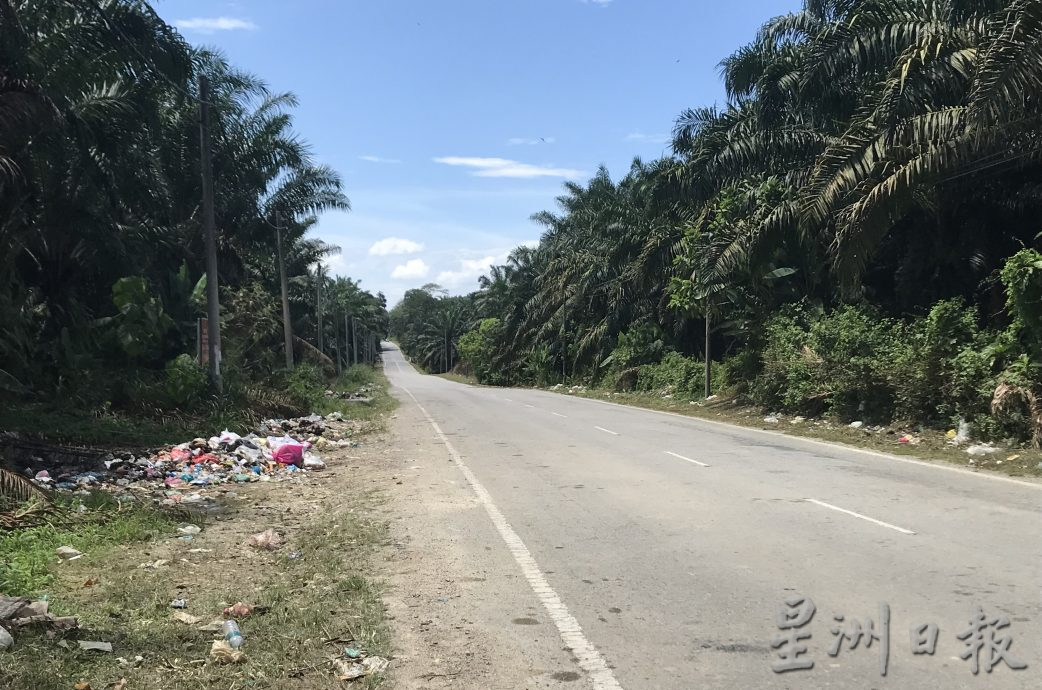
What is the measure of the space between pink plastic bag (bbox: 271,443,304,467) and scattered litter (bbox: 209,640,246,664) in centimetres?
889

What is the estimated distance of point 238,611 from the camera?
563 centimetres

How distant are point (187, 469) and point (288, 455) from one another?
1697 mm

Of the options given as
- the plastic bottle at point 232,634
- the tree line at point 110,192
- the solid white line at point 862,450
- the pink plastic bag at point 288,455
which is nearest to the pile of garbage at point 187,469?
the pink plastic bag at point 288,455

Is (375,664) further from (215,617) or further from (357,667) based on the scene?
(215,617)

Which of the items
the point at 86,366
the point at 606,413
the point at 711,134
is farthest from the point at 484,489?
the point at 711,134

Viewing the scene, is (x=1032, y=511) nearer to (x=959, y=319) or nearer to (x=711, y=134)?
(x=959, y=319)

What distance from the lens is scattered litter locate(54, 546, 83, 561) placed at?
280 inches

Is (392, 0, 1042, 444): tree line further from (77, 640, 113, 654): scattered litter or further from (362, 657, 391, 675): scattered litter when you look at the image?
(77, 640, 113, 654): scattered litter

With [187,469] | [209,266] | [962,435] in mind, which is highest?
[209,266]

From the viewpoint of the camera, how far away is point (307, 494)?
11.2 meters

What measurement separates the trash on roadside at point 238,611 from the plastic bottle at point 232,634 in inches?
7.6

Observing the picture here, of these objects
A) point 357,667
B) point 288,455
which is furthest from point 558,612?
point 288,455

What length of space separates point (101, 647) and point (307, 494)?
637 centimetres

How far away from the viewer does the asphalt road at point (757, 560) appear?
4.67 meters
